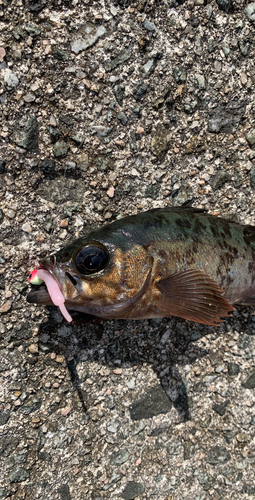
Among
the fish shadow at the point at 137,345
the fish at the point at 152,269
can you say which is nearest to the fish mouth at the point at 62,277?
the fish at the point at 152,269

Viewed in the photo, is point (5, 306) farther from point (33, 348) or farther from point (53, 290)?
point (53, 290)

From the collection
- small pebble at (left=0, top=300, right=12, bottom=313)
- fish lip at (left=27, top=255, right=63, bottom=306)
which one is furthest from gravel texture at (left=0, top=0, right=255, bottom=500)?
fish lip at (left=27, top=255, right=63, bottom=306)

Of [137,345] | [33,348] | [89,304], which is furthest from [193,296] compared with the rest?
[33,348]

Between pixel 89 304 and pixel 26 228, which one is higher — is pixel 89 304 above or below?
below

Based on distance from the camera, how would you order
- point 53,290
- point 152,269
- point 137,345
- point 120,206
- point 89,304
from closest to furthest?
point 53,290 < point 89,304 < point 152,269 < point 120,206 < point 137,345

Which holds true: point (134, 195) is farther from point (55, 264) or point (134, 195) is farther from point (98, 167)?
point (55, 264)

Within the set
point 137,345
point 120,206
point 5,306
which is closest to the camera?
point 5,306

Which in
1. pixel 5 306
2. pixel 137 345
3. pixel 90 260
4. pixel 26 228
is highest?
pixel 26 228
